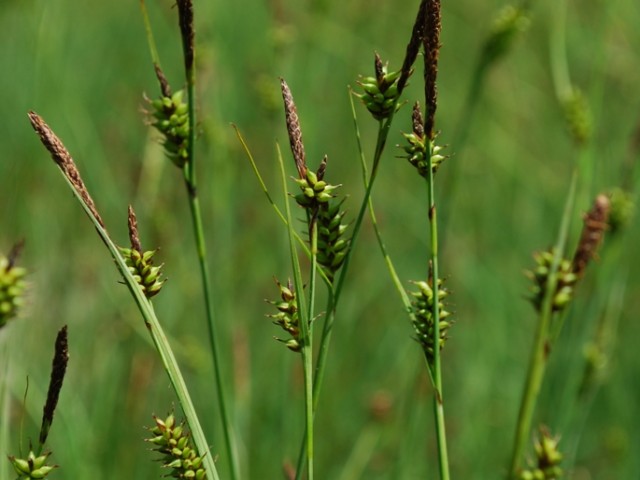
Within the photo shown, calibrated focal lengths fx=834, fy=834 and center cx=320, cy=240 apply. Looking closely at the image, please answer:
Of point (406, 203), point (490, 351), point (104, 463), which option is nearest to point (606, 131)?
point (406, 203)

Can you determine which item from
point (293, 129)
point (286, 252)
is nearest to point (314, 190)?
point (293, 129)

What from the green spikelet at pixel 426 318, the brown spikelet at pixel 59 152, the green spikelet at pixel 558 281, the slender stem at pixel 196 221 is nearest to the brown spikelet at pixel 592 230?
the green spikelet at pixel 558 281

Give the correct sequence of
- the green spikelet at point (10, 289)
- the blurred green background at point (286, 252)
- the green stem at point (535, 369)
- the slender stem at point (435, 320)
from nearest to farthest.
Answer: the green spikelet at point (10, 289), the slender stem at point (435, 320), the green stem at point (535, 369), the blurred green background at point (286, 252)

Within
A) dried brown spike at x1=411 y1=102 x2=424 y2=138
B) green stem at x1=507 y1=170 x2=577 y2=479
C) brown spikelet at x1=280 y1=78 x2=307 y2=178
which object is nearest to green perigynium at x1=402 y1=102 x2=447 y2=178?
dried brown spike at x1=411 y1=102 x2=424 y2=138

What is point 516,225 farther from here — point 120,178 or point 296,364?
point 120,178

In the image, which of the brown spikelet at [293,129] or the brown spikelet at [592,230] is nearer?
the brown spikelet at [293,129]

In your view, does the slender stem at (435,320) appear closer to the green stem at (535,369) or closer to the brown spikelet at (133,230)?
the green stem at (535,369)

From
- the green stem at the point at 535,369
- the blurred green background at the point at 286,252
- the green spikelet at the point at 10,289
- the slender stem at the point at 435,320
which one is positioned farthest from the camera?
the blurred green background at the point at 286,252

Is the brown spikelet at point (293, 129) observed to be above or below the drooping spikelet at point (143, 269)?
above
